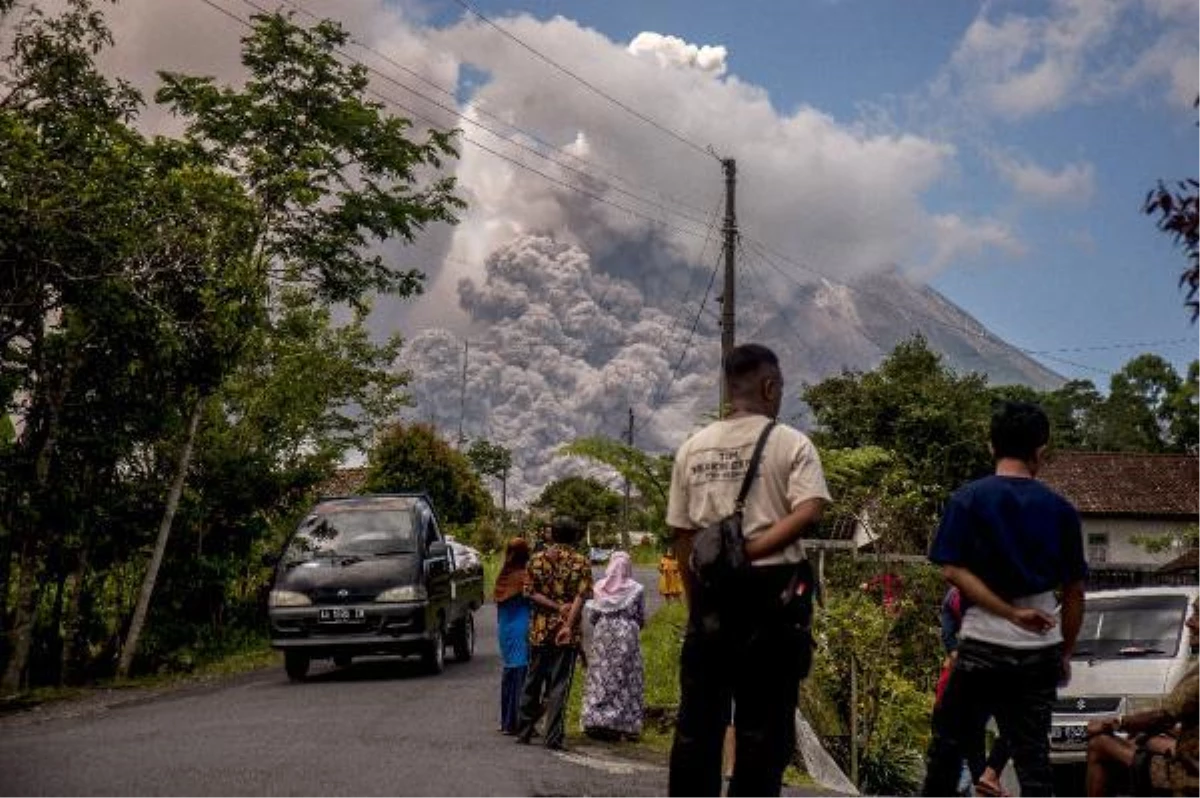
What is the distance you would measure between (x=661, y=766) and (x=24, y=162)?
8.81 metres

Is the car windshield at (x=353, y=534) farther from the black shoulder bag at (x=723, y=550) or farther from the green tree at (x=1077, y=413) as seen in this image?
the green tree at (x=1077, y=413)

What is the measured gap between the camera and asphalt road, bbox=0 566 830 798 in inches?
308

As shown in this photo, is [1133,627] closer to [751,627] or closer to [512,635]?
[512,635]

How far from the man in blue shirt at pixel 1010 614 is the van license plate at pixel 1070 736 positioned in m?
6.06

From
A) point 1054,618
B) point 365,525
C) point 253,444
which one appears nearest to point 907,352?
point 253,444

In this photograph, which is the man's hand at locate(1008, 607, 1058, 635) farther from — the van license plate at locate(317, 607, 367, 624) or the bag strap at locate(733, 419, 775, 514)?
the van license plate at locate(317, 607, 367, 624)

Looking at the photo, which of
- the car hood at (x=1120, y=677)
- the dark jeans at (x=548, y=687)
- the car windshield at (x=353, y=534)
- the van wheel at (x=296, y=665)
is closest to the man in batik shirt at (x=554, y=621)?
the dark jeans at (x=548, y=687)

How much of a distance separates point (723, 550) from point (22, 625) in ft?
43.5

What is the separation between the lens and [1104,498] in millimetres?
58500

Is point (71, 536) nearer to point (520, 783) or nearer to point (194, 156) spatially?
point (194, 156)

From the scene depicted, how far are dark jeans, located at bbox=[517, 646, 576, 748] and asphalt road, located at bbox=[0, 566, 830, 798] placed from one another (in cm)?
23

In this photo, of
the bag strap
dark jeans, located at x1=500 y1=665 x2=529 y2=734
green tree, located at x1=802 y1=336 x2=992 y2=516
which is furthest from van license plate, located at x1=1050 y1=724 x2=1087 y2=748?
green tree, located at x1=802 y1=336 x2=992 y2=516

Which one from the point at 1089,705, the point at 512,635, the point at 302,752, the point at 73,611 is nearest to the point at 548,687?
the point at 512,635

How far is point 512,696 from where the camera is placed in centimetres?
1088
